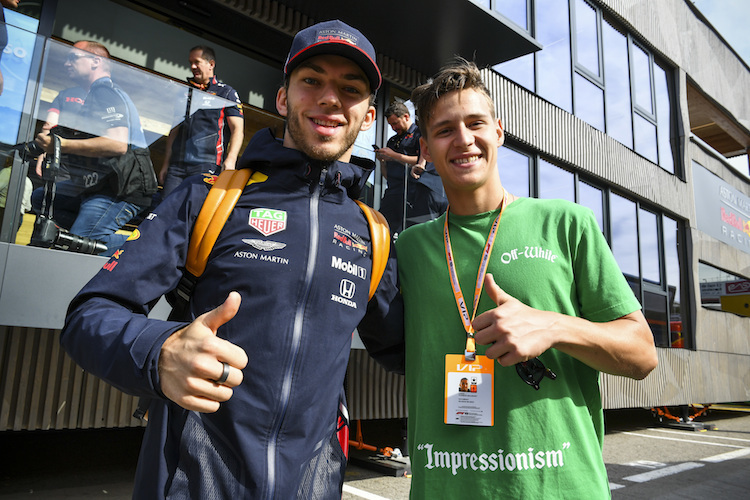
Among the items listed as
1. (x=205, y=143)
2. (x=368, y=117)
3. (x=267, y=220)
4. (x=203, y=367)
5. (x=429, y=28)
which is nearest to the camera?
(x=203, y=367)

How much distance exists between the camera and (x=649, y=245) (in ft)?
41.3

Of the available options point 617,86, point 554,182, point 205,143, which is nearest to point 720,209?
point 617,86

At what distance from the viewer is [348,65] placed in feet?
5.69

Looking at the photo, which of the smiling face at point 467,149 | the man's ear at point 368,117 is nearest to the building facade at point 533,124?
the man's ear at point 368,117

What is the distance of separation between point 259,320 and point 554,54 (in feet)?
35.5

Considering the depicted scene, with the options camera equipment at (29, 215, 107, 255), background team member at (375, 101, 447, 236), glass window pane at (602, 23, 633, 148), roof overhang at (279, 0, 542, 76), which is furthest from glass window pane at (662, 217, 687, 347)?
camera equipment at (29, 215, 107, 255)

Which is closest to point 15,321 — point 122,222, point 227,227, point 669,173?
point 122,222

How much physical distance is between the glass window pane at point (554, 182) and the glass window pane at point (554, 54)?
4.38 feet

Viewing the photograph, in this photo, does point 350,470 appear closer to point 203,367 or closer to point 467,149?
point 467,149

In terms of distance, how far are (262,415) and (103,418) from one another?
14.2ft

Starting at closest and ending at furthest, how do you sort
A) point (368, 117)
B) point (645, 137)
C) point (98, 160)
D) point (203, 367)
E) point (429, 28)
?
point (203, 367) → point (368, 117) → point (98, 160) → point (429, 28) → point (645, 137)

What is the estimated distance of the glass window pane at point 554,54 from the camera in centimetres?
1018

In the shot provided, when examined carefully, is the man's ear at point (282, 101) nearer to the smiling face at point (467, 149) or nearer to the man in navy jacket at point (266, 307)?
the man in navy jacket at point (266, 307)

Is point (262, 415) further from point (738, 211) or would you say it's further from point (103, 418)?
point (738, 211)
